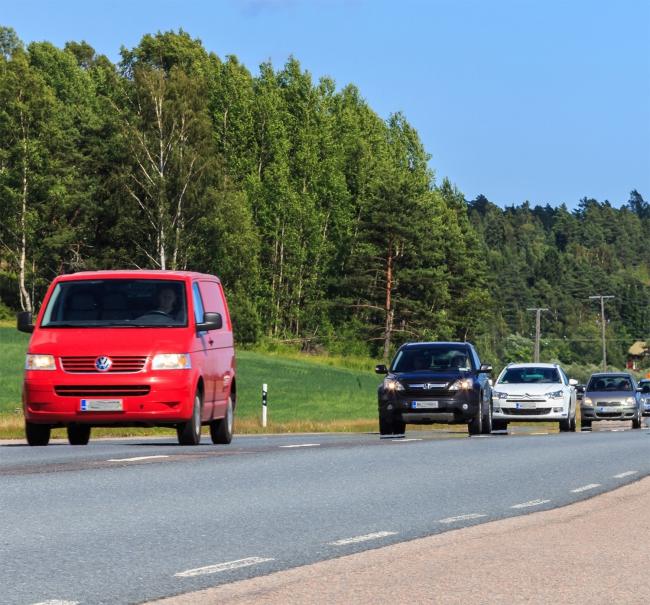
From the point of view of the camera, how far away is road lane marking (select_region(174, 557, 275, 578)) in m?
8.34

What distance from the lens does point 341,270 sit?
4021 inches

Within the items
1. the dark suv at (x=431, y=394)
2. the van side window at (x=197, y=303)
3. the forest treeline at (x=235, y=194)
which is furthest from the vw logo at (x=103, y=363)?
the forest treeline at (x=235, y=194)

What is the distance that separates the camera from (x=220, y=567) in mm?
8609

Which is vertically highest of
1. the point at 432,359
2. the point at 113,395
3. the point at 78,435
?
the point at 432,359

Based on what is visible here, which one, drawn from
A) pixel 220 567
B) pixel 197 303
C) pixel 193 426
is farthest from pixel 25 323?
pixel 220 567

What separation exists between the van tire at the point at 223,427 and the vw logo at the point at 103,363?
111 inches

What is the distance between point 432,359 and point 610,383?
16048 millimetres

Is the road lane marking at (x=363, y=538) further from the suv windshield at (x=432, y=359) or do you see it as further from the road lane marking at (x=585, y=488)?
the suv windshield at (x=432, y=359)

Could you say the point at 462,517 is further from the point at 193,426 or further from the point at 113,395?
the point at 193,426

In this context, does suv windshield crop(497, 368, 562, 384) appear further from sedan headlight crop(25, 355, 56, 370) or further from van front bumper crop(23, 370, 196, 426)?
sedan headlight crop(25, 355, 56, 370)

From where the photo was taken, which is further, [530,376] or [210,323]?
[530,376]

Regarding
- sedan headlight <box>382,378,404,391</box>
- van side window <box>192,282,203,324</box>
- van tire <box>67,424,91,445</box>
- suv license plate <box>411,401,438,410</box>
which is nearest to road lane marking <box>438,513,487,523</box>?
van side window <box>192,282,203,324</box>

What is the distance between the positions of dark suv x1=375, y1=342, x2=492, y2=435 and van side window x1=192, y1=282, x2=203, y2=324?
7.64 m

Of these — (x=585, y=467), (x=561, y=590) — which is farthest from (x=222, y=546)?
(x=585, y=467)
